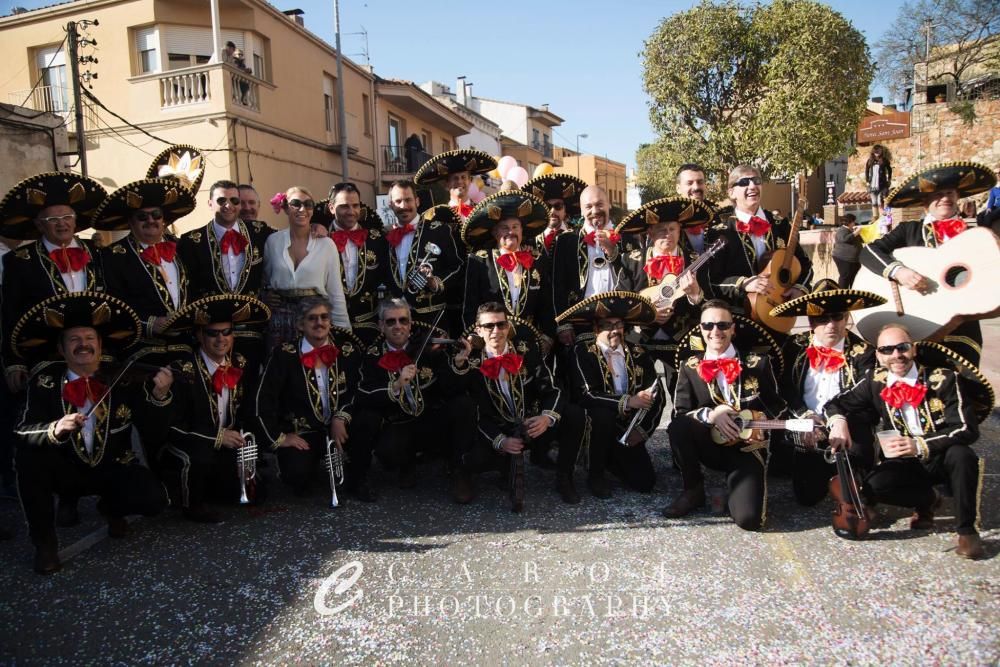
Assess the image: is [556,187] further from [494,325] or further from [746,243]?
[494,325]

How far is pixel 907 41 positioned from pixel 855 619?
37332mm

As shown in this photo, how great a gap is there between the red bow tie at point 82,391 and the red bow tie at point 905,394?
13.5 ft

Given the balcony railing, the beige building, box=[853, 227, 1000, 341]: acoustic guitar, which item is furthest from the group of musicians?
the balcony railing

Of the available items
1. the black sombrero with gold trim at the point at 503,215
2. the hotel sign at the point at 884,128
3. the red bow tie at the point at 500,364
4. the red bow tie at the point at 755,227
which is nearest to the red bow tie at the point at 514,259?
the black sombrero with gold trim at the point at 503,215

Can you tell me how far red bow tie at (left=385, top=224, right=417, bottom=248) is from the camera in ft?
17.3

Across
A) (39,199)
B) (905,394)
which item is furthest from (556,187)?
(39,199)

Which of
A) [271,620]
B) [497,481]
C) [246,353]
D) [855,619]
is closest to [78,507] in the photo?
[246,353]

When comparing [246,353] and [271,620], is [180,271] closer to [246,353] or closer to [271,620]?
[246,353]

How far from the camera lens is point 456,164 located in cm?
576

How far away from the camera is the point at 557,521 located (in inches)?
156

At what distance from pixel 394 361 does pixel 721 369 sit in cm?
201

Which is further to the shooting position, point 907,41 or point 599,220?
point 907,41

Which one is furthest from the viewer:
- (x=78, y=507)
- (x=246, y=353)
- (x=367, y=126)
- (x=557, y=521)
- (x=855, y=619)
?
(x=367, y=126)

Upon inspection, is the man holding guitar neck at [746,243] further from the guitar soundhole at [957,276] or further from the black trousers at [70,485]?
the black trousers at [70,485]
